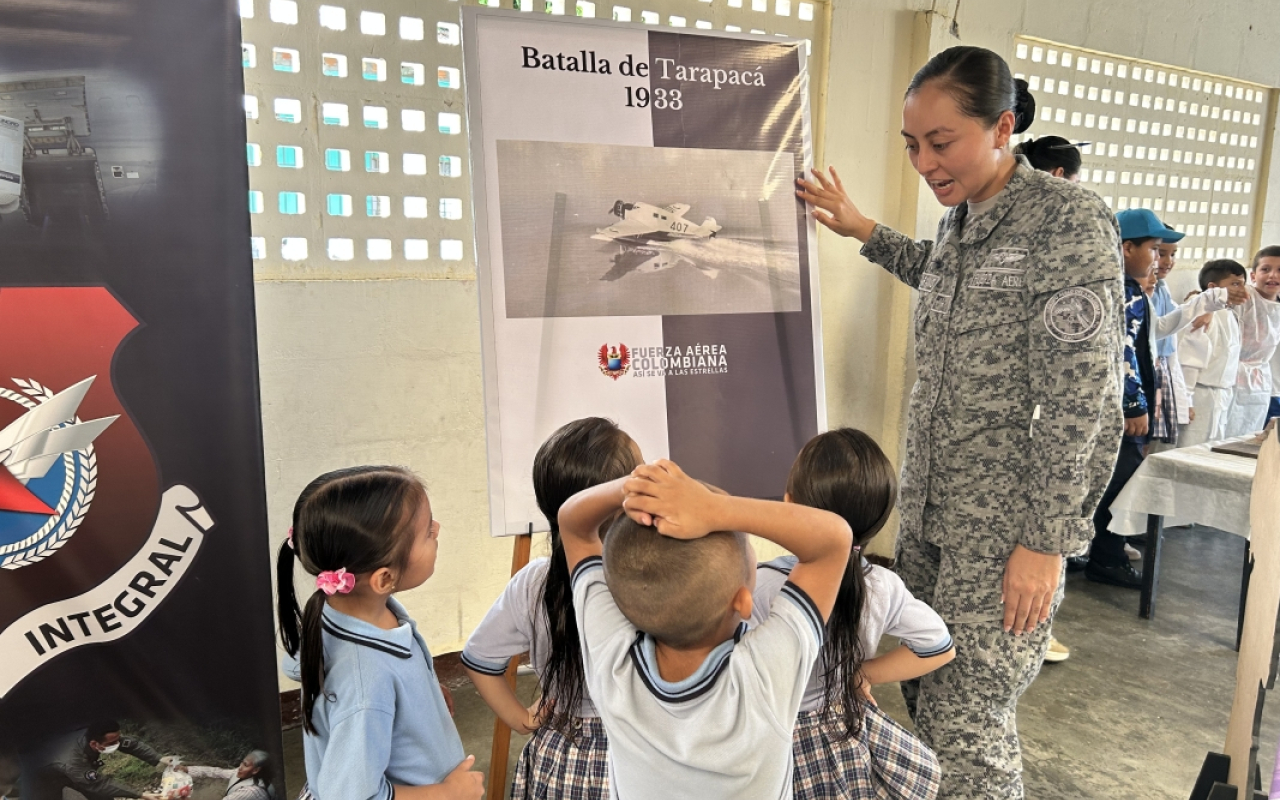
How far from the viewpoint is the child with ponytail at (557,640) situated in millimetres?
1429

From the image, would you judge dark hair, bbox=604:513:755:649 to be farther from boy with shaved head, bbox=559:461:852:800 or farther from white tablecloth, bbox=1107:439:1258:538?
white tablecloth, bbox=1107:439:1258:538

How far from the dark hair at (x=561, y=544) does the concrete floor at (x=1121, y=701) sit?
1082 millimetres

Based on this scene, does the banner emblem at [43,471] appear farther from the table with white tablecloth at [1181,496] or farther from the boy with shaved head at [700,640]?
the table with white tablecloth at [1181,496]

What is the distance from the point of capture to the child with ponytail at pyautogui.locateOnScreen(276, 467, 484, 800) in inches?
47.6

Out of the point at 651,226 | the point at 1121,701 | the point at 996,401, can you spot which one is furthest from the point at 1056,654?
the point at 651,226

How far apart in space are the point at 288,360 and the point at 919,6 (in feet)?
8.65

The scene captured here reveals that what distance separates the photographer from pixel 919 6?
333 centimetres

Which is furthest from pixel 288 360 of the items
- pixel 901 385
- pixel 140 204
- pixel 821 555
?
pixel 901 385

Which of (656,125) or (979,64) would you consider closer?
(979,64)

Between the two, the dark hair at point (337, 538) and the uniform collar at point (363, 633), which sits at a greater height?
the dark hair at point (337, 538)

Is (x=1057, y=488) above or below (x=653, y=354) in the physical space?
below

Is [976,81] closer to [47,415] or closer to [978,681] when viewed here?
[978,681]

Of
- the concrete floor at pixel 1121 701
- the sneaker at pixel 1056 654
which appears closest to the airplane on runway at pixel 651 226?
the concrete floor at pixel 1121 701

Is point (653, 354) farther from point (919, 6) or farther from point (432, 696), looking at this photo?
point (919, 6)
